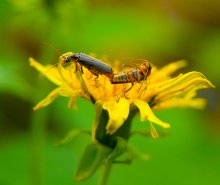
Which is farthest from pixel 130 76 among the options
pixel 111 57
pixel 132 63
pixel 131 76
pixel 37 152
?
pixel 111 57

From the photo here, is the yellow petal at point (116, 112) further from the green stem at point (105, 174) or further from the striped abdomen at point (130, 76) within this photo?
the green stem at point (105, 174)

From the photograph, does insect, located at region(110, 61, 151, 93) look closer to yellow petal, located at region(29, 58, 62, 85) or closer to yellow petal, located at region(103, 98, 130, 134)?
yellow petal, located at region(103, 98, 130, 134)

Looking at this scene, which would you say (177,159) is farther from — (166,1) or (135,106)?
(166,1)

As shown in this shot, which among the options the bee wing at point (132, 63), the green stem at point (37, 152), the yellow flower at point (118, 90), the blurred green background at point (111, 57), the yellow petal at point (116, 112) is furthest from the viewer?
the blurred green background at point (111, 57)

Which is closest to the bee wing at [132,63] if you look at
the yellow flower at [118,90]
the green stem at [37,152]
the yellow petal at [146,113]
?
the yellow flower at [118,90]

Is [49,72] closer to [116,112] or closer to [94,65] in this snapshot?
[94,65]
